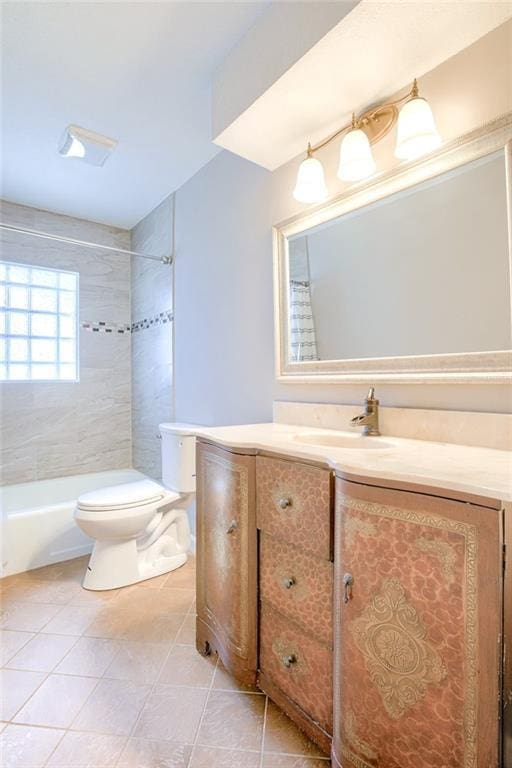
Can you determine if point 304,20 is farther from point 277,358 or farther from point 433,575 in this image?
point 433,575

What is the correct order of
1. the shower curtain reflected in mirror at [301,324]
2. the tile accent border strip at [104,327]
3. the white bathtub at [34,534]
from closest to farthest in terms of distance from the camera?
the shower curtain reflected in mirror at [301,324]
the white bathtub at [34,534]
the tile accent border strip at [104,327]

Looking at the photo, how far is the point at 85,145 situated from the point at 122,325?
1.55 meters

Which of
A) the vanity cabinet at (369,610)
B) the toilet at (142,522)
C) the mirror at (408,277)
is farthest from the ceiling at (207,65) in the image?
the toilet at (142,522)

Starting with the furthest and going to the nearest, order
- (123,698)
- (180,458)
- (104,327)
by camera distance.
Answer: (104,327) → (180,458) → (123,698)

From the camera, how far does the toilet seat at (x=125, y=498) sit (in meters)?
1.88

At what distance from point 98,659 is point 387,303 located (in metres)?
1.78

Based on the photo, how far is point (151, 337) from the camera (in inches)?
117

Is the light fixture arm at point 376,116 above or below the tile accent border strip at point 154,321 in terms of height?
above

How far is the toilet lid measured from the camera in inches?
74.2

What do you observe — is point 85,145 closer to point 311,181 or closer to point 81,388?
point 311,181

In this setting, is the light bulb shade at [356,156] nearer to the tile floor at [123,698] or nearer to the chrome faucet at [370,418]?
the chrome faucet at [370,418]

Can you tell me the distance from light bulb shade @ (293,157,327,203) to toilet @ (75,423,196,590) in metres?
1.21

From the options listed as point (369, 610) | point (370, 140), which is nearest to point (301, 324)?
point (370, 140)

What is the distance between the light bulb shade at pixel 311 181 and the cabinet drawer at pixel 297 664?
5.03 ft
